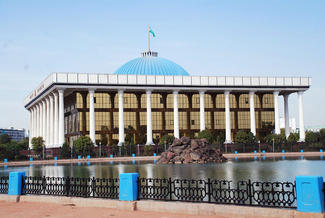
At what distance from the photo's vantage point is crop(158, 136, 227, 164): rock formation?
57.2m

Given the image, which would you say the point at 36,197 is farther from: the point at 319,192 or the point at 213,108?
the point at 213,108

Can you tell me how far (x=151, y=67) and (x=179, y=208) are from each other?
305 ft

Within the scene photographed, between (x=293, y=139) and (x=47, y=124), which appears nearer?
(x=293, y=139)

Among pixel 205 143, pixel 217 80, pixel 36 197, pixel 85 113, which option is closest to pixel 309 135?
pixel 217 80

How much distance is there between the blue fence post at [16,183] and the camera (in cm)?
2152

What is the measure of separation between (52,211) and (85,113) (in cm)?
7842

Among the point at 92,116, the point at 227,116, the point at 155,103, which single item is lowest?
the point at 227,116

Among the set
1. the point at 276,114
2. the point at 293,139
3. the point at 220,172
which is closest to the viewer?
the point at 220,172

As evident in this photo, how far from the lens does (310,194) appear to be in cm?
1388

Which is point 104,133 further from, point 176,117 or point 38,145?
point 176,117

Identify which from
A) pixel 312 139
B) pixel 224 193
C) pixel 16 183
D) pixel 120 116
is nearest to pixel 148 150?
pixel 120 116

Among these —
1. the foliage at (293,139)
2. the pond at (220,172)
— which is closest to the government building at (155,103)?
the foliage at (293,139)

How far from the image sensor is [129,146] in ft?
277

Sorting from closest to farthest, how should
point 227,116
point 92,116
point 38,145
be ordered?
point 92,116 → point 38,145 → point 227,116
